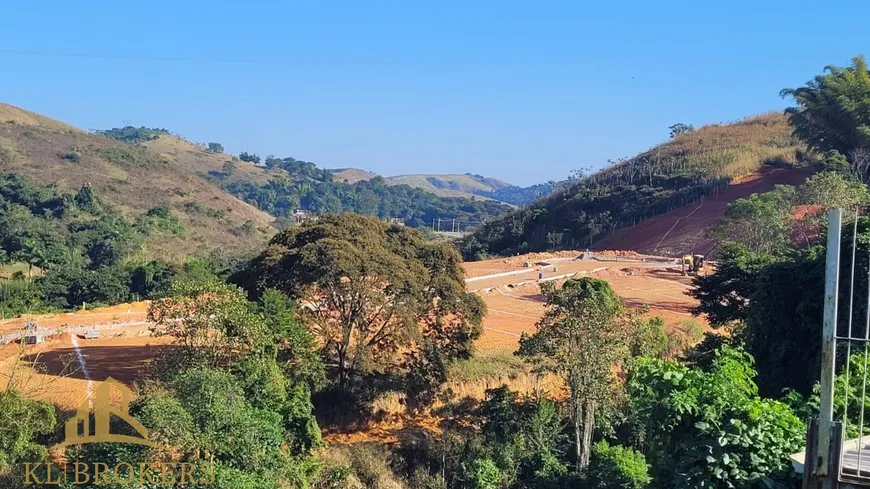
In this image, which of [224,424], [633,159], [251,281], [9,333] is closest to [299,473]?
[224,424]

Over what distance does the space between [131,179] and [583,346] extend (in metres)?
62.4

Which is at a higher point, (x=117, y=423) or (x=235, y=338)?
(x=235, y=338)

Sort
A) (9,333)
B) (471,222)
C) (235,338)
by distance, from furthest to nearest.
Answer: (471,222) < (9,333) < (235,338)

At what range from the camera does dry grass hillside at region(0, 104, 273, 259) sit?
55.2 metres

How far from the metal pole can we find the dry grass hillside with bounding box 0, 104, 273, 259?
44473mm

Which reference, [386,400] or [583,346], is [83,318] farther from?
[583,346]

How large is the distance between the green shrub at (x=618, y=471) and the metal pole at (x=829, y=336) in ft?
16.6

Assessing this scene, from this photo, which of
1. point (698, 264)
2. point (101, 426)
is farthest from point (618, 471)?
point (698, 264)

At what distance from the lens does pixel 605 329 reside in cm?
1054

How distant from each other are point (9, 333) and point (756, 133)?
5746 centimetres

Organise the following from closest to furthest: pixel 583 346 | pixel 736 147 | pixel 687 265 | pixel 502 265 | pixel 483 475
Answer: pixel 483 475, pixel 583 346, pixel 687 265, pixel 502 265, pixel 736 147

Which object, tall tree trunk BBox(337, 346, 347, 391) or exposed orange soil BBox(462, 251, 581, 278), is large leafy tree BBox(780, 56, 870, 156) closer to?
exposed orange soil BBox(462, 251, 581, 278)

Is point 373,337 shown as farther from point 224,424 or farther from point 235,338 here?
point 224,424

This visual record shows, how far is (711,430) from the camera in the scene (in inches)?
200
